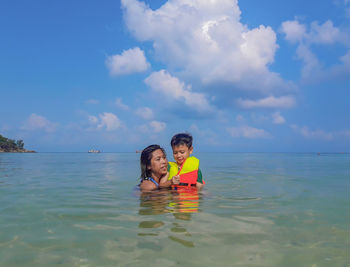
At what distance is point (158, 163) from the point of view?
21.6 feet

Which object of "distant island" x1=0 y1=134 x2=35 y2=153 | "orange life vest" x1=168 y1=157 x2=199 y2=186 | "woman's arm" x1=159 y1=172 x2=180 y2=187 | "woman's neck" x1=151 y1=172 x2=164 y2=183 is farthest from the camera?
"distant island" x1=0 y1=134 x2=35 y2=153

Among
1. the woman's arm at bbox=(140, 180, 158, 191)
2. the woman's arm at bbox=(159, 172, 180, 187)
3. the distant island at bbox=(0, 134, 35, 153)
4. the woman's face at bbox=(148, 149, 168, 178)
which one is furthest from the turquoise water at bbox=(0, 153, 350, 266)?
the distant island at bbox=(0, 134, 35, 153)

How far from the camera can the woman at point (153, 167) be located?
6.60 metres

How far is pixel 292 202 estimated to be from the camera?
5543mm

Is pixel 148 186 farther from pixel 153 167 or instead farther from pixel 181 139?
pixel 181 139

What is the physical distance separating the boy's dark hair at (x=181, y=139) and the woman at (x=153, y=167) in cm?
45

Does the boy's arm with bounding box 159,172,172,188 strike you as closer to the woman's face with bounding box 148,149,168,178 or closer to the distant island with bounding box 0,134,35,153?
the woman's face with bounding box 148,149,168,178

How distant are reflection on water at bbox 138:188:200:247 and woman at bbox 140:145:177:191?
0.73 feet

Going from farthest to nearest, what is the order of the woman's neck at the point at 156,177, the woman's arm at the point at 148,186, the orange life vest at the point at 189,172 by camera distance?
1. the woman's neck at the point at 156,177
2. the orange life vest at the point at 189,172
3. the woman's arm at the point at 148,186

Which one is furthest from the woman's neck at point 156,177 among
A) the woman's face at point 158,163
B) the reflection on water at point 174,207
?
the reflection on water at point 174,207

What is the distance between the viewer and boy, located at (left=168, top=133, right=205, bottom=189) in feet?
21.9

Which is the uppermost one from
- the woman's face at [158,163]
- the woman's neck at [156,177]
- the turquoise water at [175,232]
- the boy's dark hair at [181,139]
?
the boy's dark hair at [181,139]

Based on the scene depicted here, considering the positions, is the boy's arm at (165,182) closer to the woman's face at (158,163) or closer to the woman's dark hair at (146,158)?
the woman's face at (158,163)

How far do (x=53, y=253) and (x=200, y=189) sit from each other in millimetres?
4550
